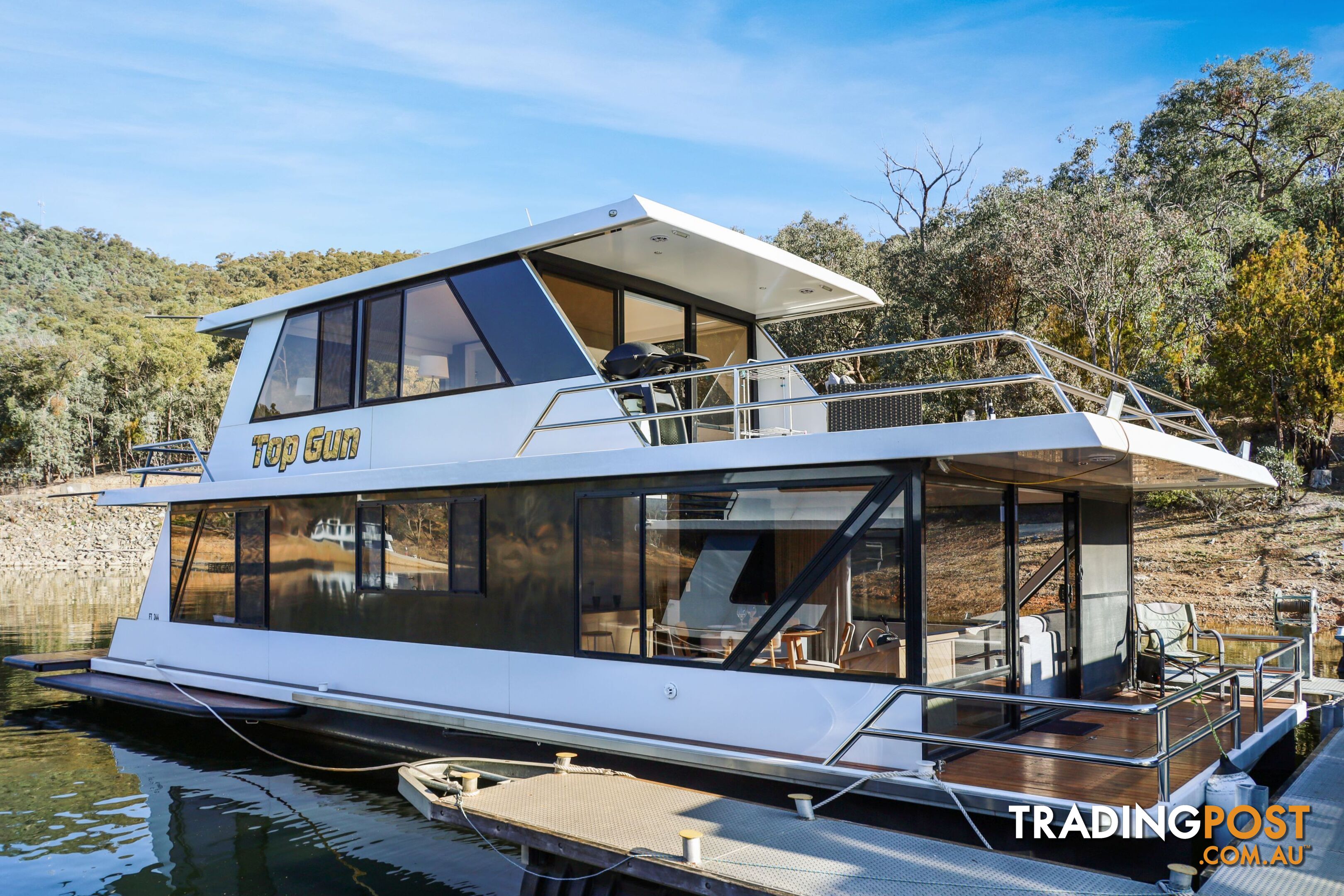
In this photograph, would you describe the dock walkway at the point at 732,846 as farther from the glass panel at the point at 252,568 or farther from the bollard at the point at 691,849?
the glass panel at the point at 252,568

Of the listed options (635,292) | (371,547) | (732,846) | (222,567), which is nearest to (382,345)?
(371,547)

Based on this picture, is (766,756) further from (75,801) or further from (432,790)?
(75,801)

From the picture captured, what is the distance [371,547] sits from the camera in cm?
768

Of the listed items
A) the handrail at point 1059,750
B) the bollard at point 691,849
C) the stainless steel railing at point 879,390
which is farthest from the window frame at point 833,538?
the bollard at point 691,849

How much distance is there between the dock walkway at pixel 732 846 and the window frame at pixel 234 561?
12.7 ft

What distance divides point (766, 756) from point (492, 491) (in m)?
2.82

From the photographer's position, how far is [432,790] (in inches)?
209

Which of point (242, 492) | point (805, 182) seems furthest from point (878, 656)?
point (805, 182)

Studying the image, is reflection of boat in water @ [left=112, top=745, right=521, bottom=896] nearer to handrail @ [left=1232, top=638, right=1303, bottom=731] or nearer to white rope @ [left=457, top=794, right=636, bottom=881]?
white rope @ [left=457, top=794, right=636, bottom=881]

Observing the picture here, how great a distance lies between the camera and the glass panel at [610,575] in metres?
6.04

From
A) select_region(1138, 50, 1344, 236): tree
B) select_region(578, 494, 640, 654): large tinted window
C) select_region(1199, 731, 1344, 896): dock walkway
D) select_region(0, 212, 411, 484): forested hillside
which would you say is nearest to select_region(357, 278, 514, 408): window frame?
select_region(578, 494, 640, 654): large tinted window

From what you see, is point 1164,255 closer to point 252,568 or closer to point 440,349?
point 440,349

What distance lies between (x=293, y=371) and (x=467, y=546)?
2.95 meters

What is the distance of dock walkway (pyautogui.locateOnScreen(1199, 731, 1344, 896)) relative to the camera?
405 centimetres
